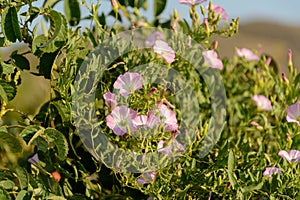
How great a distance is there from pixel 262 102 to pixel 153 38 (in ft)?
0.99

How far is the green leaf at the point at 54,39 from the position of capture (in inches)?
38.7

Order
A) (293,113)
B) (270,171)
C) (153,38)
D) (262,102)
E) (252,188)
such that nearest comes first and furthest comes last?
(252,188), (270,171), (293,113), (153,38), (262,102)

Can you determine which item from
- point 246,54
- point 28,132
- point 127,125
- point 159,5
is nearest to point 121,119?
point 127,125

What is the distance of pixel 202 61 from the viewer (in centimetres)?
125

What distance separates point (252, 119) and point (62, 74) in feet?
1.66

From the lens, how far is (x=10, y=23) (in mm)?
982

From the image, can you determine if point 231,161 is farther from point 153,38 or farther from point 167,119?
point 153,38

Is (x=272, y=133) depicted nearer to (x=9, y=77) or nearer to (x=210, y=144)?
(x=210, y=144)

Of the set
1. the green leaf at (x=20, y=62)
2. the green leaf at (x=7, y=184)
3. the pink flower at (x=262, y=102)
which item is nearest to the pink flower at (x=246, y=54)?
the pink flower at (x=262, y=102)

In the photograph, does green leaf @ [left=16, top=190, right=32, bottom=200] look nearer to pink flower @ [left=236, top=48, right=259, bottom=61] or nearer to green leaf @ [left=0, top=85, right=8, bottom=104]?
green leaf @ [left=0, top=85, right=8, bottom=104]

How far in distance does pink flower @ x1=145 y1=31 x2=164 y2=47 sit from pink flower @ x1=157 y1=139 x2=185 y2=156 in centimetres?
26

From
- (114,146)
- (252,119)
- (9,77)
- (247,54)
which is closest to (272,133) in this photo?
(252,119)

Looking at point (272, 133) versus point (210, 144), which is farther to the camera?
point (272, 133)

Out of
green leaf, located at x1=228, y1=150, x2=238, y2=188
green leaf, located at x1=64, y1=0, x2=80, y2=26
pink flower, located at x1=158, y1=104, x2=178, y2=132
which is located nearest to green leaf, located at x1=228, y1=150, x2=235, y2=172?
green leaf, located at x1=228, y1=150, x2=238, y2=188
